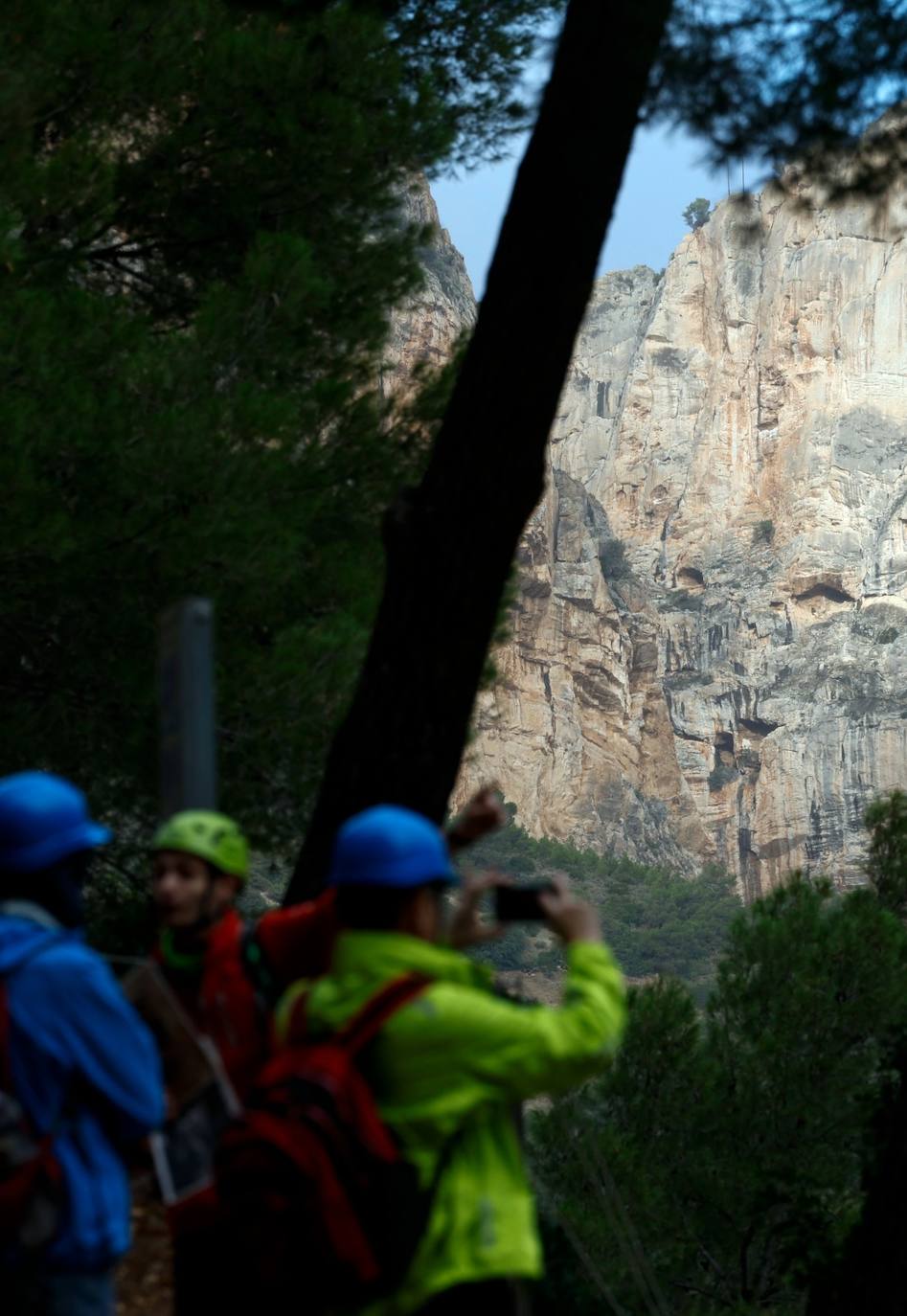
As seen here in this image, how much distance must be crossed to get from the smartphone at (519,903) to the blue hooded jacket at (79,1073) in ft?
1.48

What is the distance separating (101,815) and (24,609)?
935mm

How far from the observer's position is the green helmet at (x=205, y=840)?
2410mm

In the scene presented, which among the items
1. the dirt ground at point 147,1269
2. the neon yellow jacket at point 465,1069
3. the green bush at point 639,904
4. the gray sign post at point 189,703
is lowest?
the dirt ground at point 147,1269

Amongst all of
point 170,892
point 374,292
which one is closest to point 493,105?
point 374,292

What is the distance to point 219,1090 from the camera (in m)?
2.13

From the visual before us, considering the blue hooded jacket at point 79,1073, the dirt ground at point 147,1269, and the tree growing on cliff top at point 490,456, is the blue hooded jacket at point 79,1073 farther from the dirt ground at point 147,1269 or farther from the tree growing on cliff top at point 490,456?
the dirt ground at point 147,1269

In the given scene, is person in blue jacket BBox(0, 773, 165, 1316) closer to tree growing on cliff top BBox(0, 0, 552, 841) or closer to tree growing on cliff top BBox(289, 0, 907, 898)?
tree growing on cliff top BBox(289, 0, 907, 898)

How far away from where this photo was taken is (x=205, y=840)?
2414 millimetres

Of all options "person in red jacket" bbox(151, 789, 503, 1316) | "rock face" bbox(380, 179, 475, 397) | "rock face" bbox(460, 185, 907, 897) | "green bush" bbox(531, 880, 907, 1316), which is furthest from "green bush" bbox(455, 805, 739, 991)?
"person in red jacket" bbox(151, 789, 503, 1316)

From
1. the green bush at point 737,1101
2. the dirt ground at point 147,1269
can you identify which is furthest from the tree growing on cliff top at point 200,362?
the green bush at point 737,1101

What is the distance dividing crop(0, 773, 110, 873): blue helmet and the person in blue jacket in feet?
0.20

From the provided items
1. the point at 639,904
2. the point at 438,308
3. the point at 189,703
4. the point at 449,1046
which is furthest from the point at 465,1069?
the point at 438,308

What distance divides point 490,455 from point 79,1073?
1.90 metres

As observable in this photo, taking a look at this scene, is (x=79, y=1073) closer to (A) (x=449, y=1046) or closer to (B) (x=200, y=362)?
(A) (x=449, y=1046)
